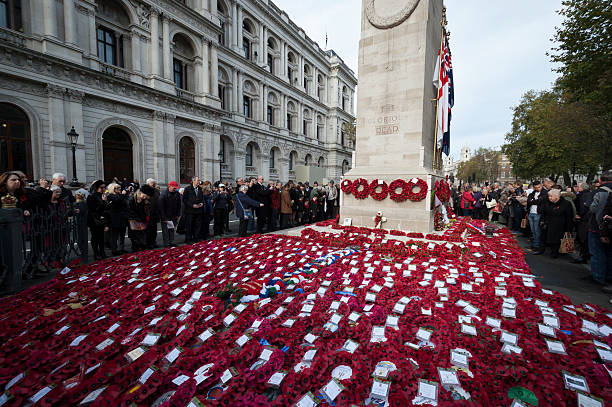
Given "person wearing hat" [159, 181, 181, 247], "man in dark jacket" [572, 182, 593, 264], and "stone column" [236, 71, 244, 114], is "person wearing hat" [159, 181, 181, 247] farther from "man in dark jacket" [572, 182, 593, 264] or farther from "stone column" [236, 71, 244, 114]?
"stone column" [236, 71, 244, 114]

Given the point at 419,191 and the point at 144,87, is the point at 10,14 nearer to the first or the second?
the point at 144,87

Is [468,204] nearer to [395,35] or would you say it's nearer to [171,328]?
[395,35]

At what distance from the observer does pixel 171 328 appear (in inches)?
121

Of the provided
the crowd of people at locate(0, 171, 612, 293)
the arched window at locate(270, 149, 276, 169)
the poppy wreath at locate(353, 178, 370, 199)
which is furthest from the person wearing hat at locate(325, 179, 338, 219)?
the arched window at locate(270, 149, 276, 169)

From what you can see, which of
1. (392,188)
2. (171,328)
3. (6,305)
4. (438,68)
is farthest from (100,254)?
(438,68)

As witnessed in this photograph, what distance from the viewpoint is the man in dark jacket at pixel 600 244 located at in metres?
4.73

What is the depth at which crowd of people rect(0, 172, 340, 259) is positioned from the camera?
19.0ft

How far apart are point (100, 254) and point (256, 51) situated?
29962 mm

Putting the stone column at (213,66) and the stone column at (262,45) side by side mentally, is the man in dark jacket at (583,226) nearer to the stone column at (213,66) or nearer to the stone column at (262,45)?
the stone column at (213,66)

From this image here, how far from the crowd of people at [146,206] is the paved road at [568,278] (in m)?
7.70

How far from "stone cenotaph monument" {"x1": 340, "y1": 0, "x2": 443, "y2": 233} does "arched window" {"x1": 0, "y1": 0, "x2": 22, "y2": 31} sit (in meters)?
18.0

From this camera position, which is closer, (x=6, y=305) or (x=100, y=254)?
(x=6, y=305)

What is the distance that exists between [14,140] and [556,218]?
75.2 ft

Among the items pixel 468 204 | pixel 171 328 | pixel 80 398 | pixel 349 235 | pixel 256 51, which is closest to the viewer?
pixel 80 398
